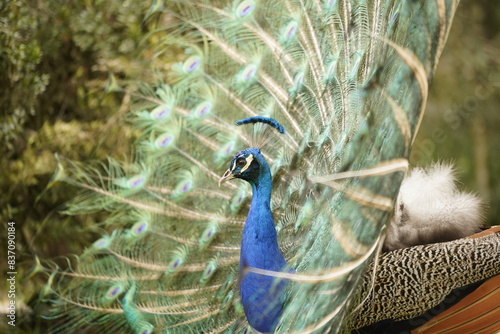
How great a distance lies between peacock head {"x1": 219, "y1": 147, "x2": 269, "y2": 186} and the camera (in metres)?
1.67

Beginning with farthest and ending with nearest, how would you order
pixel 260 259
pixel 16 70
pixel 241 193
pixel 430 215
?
1. pixel 16 70
2. pixel 241 193
3. pixel 430 215
4. pixel 260 259

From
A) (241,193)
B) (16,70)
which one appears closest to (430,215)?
(241,193)

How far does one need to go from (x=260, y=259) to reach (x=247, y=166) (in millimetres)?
269

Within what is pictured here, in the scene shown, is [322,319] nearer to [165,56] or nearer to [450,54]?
[165,56]

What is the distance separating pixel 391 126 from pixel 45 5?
2891 mm

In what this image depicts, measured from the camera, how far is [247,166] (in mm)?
1667

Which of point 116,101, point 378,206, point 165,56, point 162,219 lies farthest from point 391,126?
point 116,101

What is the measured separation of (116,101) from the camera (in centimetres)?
359

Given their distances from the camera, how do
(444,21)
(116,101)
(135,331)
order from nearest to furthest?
(444,21) < (135,331) < (116,101)

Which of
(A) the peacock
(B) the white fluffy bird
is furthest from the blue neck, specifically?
(B) the white fluffy bird

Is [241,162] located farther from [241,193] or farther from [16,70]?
[16,70]

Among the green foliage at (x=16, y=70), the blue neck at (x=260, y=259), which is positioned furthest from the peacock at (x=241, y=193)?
the green foliage at (x=16, y=70)

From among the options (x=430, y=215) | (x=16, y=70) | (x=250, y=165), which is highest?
(x=250, y=165)

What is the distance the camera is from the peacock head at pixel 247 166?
167cm
